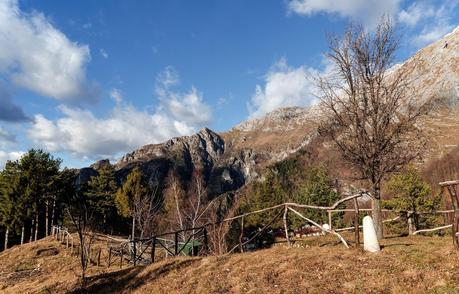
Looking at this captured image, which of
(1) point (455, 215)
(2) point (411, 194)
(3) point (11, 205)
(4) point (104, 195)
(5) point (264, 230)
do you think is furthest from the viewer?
(4) point (104, 195)

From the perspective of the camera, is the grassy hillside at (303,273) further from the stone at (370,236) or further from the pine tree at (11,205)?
the pine tree at (11,205)

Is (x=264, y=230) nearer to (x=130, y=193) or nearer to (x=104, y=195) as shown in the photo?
(x=130, y=193)

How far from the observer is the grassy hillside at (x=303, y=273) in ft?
28.3

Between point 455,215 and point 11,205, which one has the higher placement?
point 11,205

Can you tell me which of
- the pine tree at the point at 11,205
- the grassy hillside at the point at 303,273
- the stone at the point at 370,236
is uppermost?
the pine tree at the point at 11,205

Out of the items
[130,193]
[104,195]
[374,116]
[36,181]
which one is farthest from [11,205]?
[374,116]

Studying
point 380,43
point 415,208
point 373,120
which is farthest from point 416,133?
point 415,208

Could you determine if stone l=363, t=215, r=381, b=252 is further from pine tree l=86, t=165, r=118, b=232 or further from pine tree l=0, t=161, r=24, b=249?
pine tree l=86, t=165, r=118, b=232

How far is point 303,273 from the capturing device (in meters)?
10.1

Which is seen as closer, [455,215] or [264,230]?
[455,215]

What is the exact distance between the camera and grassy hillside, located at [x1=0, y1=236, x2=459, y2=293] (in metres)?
8.62

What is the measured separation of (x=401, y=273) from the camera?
29.5 ft

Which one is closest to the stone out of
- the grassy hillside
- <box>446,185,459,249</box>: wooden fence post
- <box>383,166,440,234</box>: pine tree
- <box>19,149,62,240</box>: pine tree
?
the grassy hillside

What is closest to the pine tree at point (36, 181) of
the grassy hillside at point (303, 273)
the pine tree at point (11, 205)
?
the pine tree at point (11, 205)
